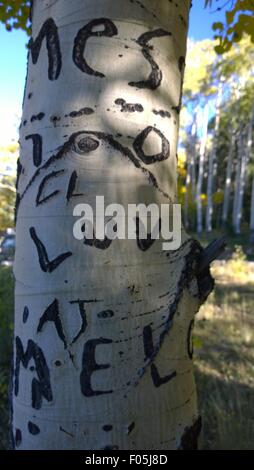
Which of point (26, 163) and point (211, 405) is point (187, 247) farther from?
point (211, 405)

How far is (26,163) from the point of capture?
3.56ft

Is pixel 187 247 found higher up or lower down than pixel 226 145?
lower down

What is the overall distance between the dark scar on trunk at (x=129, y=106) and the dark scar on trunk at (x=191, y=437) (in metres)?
0.76

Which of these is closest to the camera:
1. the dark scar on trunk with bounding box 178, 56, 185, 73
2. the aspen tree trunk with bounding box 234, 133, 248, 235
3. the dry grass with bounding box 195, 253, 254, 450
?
the dark scar on trunk with bounding box 178, 56, 185, 73

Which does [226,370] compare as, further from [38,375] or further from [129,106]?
[129,106]

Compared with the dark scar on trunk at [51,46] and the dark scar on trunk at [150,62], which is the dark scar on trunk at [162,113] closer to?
the dark scar on trunk at [150,62]

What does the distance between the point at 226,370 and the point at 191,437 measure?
2976 millimetres

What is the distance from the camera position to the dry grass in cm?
250

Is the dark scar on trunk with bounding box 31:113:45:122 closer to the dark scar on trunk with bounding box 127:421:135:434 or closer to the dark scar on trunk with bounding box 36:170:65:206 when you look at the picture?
the dark scar on trunk with bounding box 36:170:65:206

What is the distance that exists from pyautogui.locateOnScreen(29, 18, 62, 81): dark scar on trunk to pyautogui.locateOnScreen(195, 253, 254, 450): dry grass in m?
1.76

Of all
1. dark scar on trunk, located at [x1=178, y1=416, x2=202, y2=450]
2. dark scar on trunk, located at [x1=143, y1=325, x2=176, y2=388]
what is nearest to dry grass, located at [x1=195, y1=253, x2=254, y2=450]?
dark scar on trunk, located at [x1=178, y1=416, x2=202, y2=450]

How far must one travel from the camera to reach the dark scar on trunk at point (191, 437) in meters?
1.02

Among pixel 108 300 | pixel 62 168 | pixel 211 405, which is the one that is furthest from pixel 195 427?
pixel 211 405

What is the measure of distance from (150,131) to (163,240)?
0.86ft
